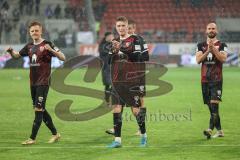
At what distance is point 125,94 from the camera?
38.0 ft

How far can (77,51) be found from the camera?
4225 centimetres

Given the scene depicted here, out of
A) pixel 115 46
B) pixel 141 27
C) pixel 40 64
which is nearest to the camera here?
pixel 115 46

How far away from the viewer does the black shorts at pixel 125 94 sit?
1148cm

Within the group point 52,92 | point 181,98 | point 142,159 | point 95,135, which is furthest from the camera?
point 52,92

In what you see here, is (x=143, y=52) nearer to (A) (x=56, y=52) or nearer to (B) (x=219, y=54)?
(A) (x=56, y=52)

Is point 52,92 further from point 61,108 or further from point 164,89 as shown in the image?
point 61,108

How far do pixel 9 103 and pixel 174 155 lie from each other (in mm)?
10384

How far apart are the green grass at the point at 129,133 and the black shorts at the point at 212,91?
81 centimetres

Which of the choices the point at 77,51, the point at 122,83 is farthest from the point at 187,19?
the point at 122,83

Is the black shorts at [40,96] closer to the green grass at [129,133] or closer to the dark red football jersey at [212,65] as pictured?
the green grass at [129,133]

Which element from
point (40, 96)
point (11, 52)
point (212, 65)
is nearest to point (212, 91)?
point (212, 65)

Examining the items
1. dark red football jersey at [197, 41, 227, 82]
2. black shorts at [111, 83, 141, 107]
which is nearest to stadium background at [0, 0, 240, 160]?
dark red football jersey at [197, 41, 227, 82]

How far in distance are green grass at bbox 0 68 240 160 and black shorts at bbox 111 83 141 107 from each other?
82cm

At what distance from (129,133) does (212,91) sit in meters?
2.04
